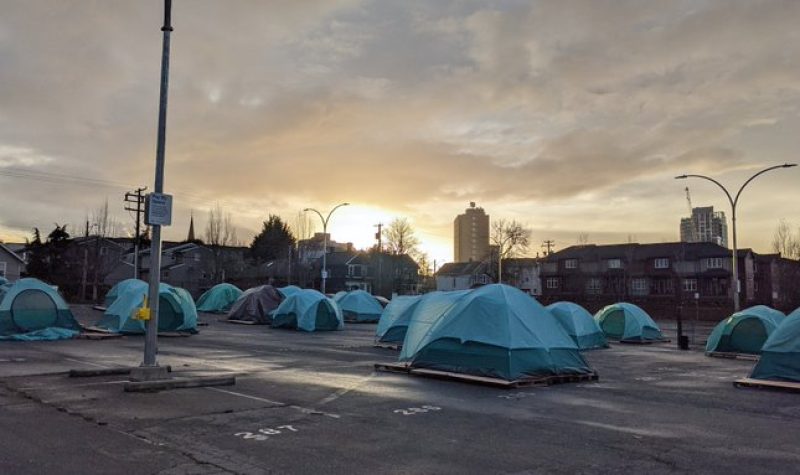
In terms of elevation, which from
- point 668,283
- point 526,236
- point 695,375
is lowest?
point 695,375

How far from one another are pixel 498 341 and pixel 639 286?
70.7 m

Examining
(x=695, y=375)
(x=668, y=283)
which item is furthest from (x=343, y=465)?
(x=668, y=283)

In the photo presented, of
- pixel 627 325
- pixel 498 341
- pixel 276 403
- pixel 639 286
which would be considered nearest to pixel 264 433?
pixel 276 403

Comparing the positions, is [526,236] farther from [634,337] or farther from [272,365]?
[272,365]

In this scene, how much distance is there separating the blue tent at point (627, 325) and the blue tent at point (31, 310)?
78.5 ft

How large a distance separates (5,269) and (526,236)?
235ft

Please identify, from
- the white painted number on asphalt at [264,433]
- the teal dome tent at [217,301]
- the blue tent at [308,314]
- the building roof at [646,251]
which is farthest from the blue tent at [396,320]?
the building roof at [646,251]

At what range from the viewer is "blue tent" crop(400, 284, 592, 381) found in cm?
1418

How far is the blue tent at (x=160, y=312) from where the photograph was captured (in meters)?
28.1

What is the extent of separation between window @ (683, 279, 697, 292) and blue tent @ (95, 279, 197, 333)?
2474 inches

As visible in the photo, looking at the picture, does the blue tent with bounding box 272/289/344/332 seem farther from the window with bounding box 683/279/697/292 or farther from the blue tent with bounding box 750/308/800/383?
the window with bounding box 683/279/697/292

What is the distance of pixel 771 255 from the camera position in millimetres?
74188

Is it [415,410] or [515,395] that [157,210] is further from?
[515,395]

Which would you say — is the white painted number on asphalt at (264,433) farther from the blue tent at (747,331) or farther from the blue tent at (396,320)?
the blue tent at (747,331)
